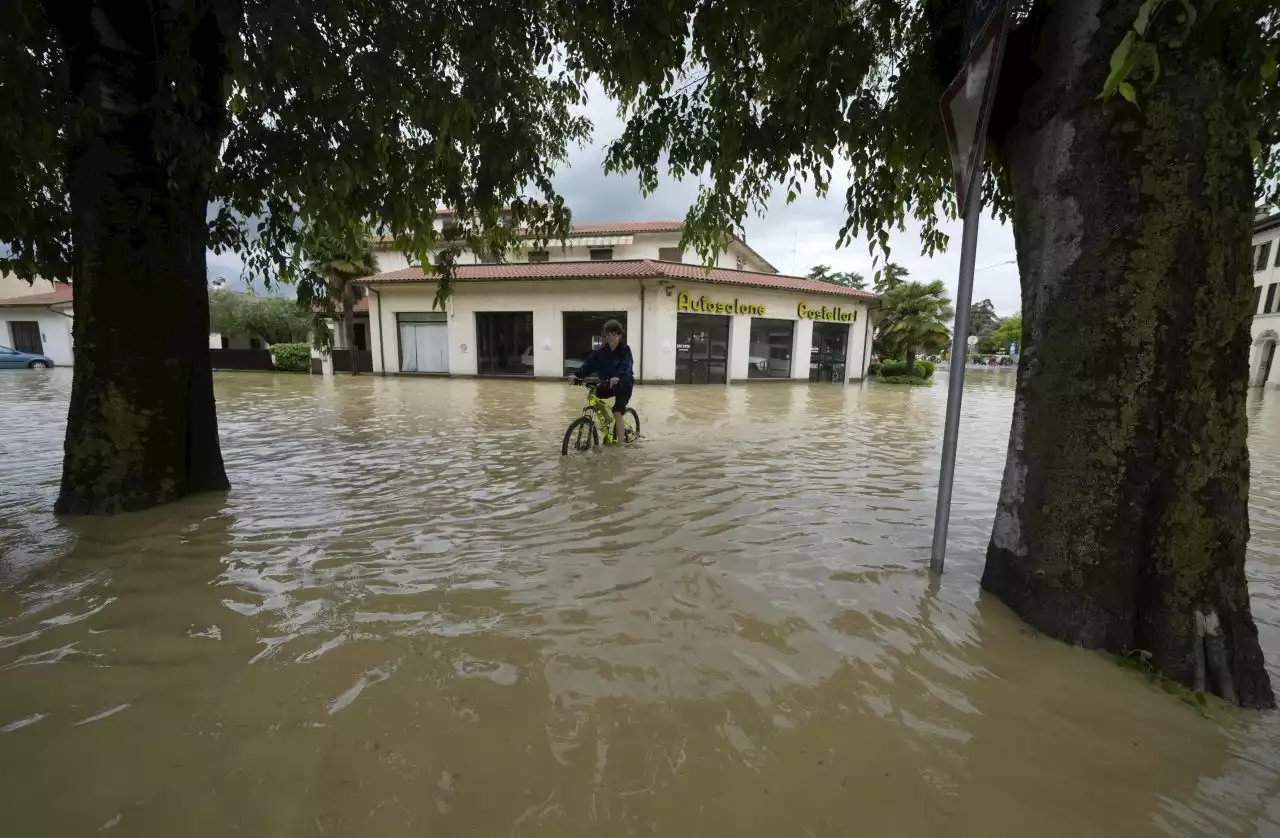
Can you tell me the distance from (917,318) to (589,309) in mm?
18006

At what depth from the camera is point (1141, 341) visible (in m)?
2.41

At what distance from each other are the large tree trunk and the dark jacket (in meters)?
4.17

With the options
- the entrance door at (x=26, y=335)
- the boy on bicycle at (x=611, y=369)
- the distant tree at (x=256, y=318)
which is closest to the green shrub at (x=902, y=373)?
the boy on bicycle at (x=611, y=369)

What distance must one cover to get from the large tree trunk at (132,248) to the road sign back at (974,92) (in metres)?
4.65

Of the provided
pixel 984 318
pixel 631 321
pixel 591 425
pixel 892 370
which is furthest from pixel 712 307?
pixel 984 318

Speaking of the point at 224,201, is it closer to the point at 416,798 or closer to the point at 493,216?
the point at 493,216

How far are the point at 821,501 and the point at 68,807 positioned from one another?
5163 millimetres

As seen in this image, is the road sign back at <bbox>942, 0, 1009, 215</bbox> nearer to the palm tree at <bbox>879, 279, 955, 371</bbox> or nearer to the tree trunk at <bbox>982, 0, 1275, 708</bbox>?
the tree trunk at <bbox>982, 0, 1275, 708</bbox>

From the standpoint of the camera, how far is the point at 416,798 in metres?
1.75

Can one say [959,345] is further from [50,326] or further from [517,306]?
[50,326]

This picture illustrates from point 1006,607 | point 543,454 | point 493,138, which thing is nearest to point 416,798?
point 1006,607

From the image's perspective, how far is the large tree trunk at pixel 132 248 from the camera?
3.92m

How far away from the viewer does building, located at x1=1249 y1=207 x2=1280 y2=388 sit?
2634cm

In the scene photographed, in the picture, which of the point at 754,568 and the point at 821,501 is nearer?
the point at 754,568
